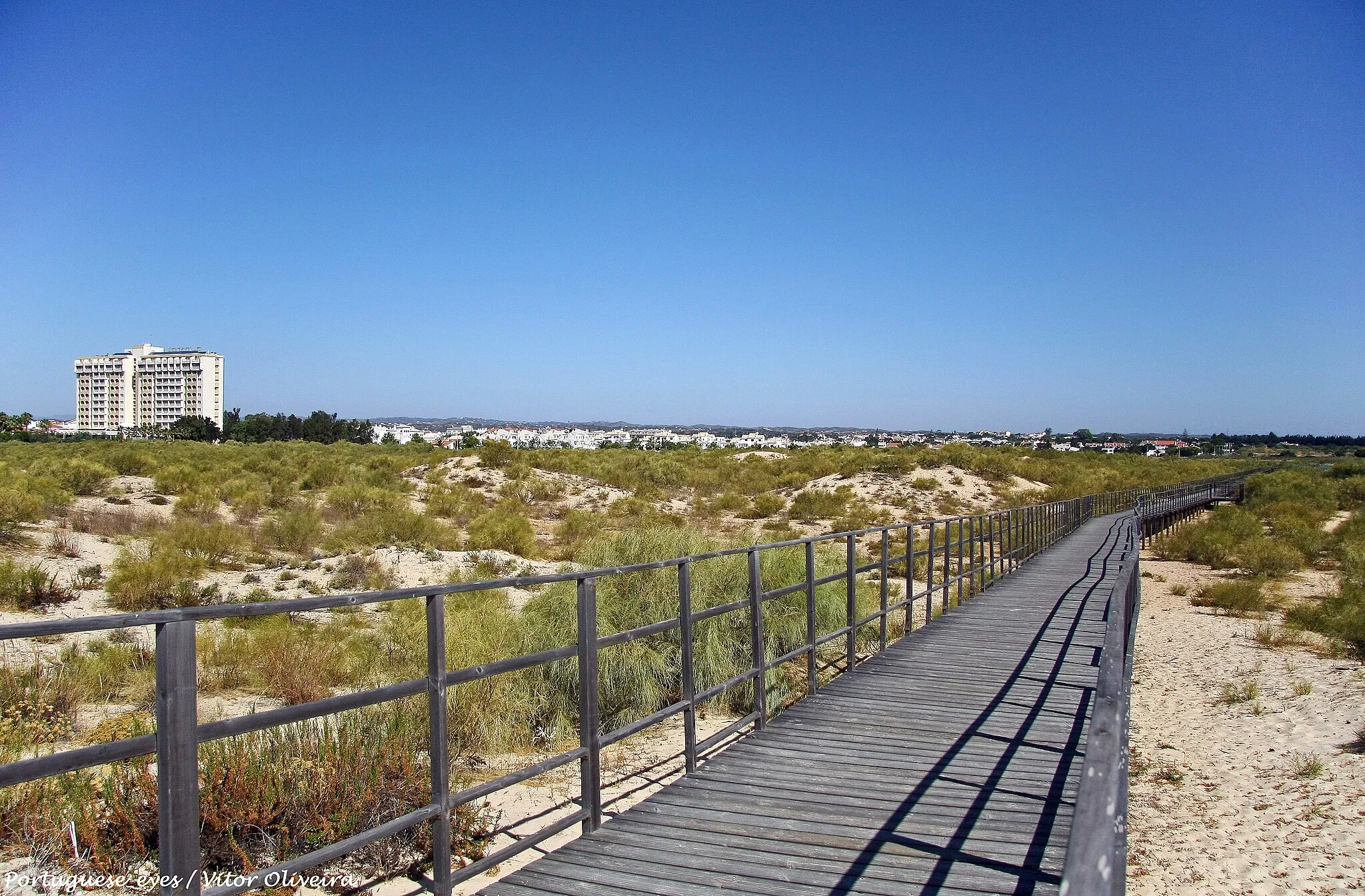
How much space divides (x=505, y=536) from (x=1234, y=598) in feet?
56.3

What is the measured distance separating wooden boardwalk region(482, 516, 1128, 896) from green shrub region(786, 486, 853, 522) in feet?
87.8

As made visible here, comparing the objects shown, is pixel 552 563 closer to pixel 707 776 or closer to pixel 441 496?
pixel 441 496

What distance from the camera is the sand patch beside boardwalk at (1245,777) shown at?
718 centimetres

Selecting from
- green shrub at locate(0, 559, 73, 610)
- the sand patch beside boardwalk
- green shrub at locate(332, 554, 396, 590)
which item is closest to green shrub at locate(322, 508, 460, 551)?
green shrub at locate(332, 554, 396, 590)

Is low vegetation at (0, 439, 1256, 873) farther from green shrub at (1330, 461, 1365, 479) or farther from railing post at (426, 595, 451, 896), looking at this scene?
green shrub at (1330, 461, 1365, 479)

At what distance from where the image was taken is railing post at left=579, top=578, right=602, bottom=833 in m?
5.07

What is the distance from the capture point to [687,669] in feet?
20.4

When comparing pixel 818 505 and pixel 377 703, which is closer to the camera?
pixel 377 703

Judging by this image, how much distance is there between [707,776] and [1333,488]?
55340mm

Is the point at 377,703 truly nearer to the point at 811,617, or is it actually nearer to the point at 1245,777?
the point at 811,617

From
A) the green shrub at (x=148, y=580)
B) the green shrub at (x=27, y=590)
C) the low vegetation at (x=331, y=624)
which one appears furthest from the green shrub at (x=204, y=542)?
the green shrub at (x=27, y=590)

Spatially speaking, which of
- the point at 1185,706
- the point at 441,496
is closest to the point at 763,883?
the point at 1185,706

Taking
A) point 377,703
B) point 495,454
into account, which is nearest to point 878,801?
point 377,703

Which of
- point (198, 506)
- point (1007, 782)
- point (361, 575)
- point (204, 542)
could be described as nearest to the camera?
point (1007, 782)
